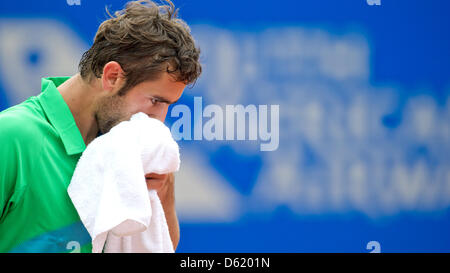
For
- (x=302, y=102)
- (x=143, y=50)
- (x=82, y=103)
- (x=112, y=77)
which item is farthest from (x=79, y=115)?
(x=302, y=102)

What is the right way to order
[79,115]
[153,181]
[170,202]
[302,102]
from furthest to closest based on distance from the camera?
[302,102] < [170,202] < [79,115] < [153,181]

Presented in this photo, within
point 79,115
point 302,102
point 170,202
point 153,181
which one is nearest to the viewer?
point 153,181

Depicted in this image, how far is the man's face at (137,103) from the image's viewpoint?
1.47 meters

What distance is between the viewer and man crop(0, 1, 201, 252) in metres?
1.22

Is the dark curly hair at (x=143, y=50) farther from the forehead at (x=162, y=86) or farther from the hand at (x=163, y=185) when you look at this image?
the hand at (x=163, y=185)

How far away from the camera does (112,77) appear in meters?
1.50

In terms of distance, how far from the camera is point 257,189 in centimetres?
248

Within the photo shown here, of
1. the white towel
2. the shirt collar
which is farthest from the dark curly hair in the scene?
the white towel

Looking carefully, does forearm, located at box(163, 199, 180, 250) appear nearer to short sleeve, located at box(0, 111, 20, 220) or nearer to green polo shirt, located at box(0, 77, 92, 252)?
green polo shirt, located at box(0, 77, 92, 252)

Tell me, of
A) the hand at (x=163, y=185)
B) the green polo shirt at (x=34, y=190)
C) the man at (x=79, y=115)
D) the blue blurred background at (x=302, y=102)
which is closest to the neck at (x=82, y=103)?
the man at (x=79, y=115)

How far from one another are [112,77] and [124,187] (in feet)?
1.48

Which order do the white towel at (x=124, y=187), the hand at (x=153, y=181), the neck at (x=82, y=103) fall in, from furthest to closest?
the neck at (x=82, y=103), the hand at (x=153, y=181), the white towel at (x=124, y=187)

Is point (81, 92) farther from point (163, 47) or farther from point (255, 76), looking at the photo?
point (255, 76)

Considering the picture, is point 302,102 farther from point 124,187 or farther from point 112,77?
point 124,187
